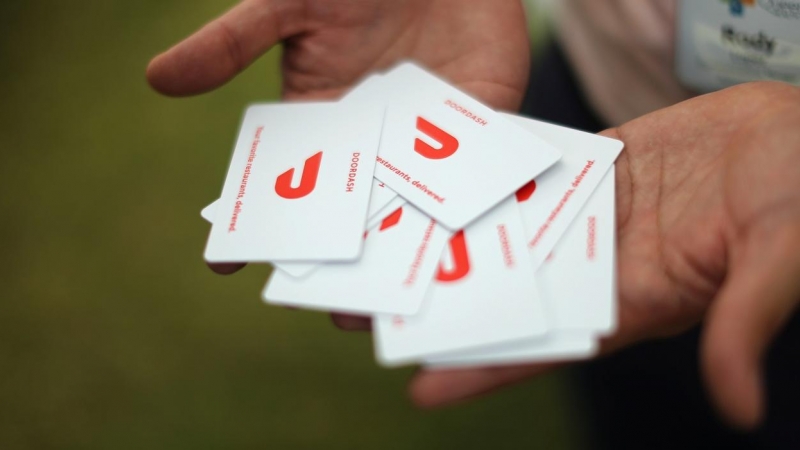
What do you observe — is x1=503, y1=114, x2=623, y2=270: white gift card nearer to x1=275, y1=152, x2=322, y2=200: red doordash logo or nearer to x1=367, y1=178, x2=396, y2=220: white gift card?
x1=367, y1=178, x2=396, y2=220: white gift card

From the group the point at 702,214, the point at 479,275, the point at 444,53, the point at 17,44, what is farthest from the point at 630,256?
the point at 17,44

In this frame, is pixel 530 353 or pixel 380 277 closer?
pixel 530 353

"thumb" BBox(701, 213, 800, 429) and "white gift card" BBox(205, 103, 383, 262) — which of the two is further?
"white gift card" BBox(205, 103, 383, 262)

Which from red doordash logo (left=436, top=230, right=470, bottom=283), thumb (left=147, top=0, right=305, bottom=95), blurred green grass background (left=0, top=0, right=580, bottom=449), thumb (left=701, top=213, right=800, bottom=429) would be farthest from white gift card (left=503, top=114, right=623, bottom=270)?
blurred green grass background (left=0, top=0, right=580, bottom=449)

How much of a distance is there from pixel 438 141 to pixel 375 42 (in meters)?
0.33

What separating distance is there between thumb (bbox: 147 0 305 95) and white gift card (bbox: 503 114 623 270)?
0.60 metres

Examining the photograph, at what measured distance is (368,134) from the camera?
4.53 ft

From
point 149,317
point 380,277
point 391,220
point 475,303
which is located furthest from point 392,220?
point 149,317

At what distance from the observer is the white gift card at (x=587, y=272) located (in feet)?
3.39

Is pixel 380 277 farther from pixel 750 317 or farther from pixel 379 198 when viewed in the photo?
pixel 750 317

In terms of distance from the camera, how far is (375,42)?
1.53m

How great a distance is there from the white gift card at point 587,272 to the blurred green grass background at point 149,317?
32.8 inches

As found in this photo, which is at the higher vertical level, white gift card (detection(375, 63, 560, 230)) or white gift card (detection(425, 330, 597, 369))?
white gift card (detection(375, 63, 560, 230))

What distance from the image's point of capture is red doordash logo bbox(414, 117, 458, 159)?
133 cm
